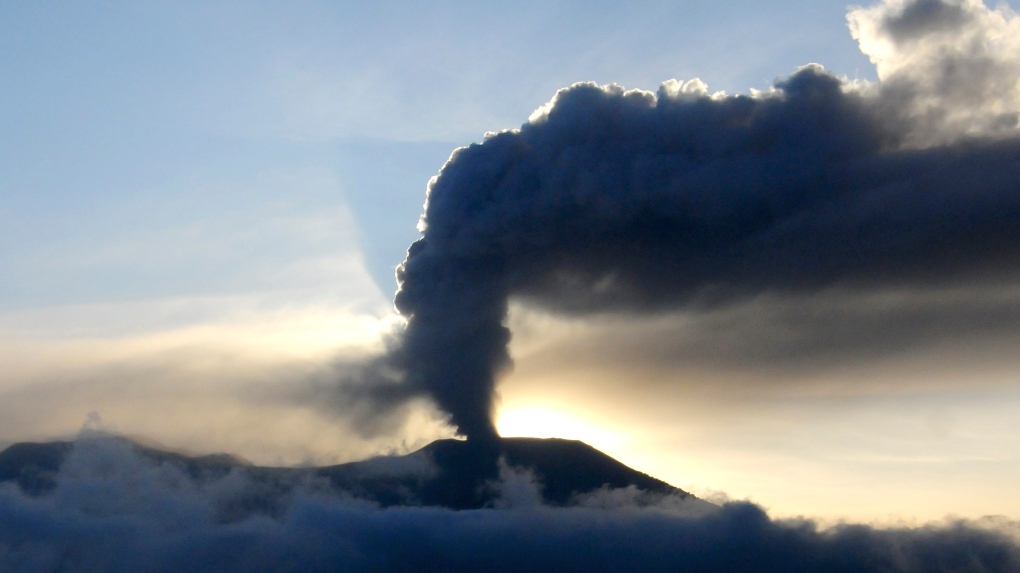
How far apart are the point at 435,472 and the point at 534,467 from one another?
19565 millimetres

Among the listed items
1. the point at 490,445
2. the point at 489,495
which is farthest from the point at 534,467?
the point at 490,445

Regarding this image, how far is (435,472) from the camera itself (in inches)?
7672

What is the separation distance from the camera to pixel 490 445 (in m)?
147

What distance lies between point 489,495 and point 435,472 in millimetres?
12784

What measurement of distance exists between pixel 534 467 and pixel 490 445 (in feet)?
168

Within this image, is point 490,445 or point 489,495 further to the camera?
point 489,495

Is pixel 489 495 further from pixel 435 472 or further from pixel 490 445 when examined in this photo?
pixel 490 445

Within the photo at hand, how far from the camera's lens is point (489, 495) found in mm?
199625

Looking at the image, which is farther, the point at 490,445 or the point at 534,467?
the point at 534,467

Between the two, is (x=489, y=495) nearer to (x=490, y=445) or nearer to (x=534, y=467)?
(x=534, y=467)

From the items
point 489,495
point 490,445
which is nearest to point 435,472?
point 489,495

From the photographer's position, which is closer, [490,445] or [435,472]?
[490,445]

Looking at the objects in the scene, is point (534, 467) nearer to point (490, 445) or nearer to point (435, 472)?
point (435, 472)
